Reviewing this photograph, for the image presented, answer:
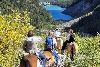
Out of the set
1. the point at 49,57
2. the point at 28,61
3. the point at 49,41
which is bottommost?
the point at 49,57

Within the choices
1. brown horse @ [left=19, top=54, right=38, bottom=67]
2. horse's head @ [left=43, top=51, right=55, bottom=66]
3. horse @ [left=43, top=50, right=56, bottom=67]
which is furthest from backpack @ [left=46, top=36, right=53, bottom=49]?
brown horse @ [left=19, top=54, right=38, bottom=67]

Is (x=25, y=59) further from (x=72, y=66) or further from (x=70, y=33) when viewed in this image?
(x=70, y=33)

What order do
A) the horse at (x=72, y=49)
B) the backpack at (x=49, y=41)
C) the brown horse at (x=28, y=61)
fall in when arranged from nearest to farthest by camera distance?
the brown horse at (x=28, y=61) < the backpack at (x=49, y=41) < the horse at (x=72, y=49)

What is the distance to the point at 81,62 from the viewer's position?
49.4 feet

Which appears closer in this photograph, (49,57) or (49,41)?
(49,57)

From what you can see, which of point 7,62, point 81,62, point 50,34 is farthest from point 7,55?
point 81,62

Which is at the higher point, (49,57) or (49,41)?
(49,41)

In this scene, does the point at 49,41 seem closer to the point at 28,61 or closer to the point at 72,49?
the point at 72,49

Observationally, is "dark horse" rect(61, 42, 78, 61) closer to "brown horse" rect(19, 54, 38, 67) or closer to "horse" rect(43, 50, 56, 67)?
"horse" rect(43, 50, 56, 67)

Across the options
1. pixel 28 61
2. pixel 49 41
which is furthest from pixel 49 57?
pixel 28 61

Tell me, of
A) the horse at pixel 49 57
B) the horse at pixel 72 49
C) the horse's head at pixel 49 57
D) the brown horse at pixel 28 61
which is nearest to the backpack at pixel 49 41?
the horse at pixel 49 57

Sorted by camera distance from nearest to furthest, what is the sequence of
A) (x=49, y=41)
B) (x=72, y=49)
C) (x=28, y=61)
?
(x=28, y=61) < (x=49, y=41) < (x=72, y=49)

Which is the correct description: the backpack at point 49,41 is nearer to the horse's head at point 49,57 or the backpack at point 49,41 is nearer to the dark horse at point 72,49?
the horse's head at point 49,57

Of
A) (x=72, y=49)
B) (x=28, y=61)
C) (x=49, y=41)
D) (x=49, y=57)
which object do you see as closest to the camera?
(x=28, y=61)
